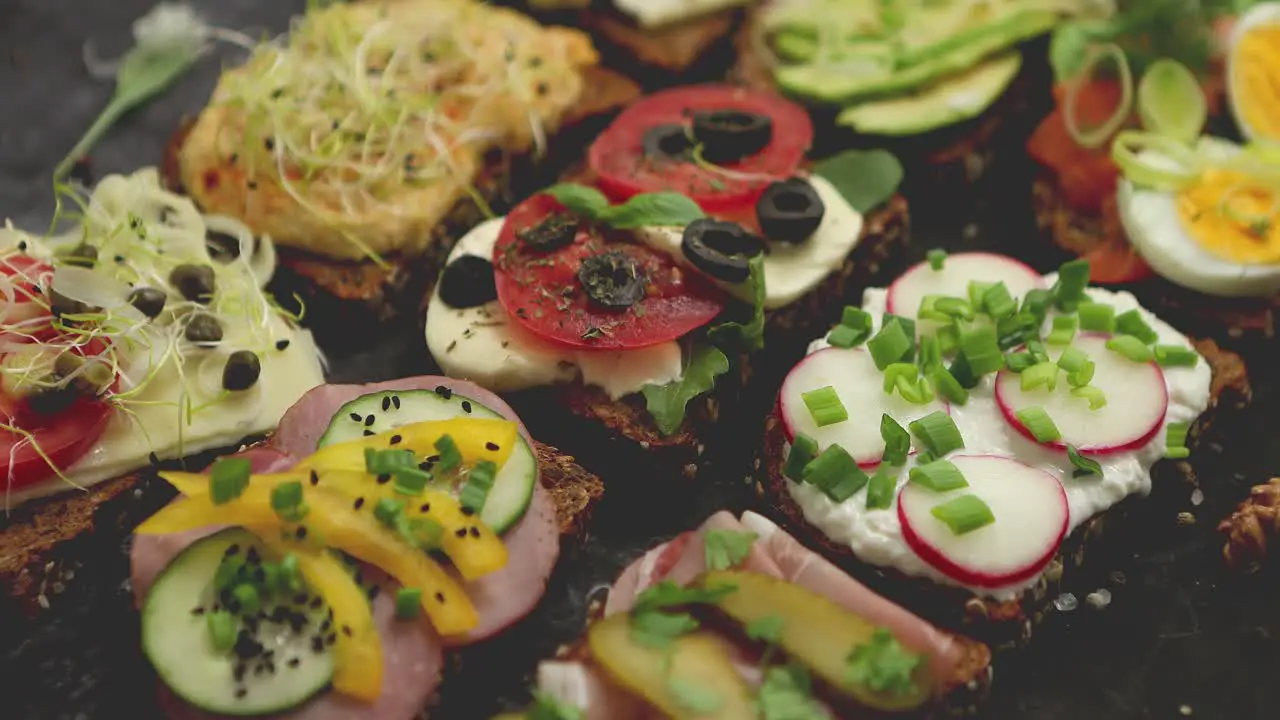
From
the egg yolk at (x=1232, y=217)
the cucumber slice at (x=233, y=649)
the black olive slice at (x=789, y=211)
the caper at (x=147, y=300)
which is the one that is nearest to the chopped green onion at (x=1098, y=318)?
the egg yolk at (x=1232, y=217)

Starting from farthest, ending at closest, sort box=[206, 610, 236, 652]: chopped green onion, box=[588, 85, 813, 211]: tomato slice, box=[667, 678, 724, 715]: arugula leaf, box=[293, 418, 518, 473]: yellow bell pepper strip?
box=[588, 85, 813, 211]: tomato slice, box=[293, 418, 518, 473]: yellow bell pepper strip, box=[206, 610, 236, 652]: chopped green onion, box=[667, 678, 724, 715]: arugula leaf

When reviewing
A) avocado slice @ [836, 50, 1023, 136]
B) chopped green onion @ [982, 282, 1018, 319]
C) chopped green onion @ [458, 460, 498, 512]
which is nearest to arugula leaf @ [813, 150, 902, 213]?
avocado slice @ [836, 50, 1023, 136]

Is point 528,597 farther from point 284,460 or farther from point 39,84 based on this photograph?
point 39,84

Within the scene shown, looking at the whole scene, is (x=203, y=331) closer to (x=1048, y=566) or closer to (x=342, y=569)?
(x=342, y=569)

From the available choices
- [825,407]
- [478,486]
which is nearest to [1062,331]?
[825,407]

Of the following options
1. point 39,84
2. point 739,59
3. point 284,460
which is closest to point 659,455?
point 284,460

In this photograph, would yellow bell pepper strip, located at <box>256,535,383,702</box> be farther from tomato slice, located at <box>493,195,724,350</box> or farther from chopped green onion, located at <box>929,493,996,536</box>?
chopped green onion, located at <box>929,493,996,536</box>
